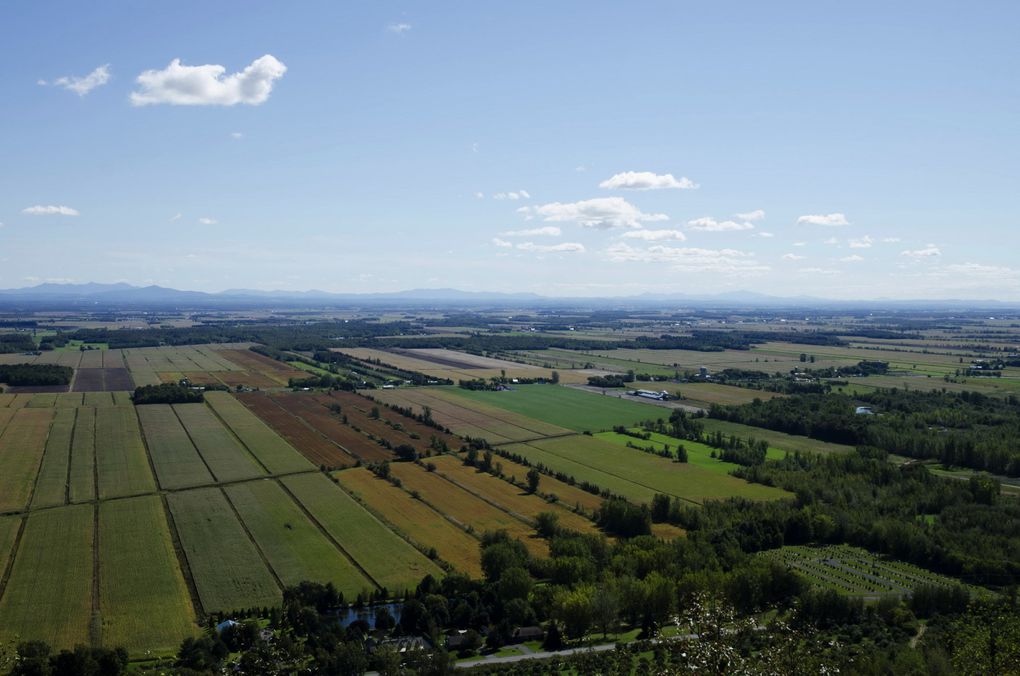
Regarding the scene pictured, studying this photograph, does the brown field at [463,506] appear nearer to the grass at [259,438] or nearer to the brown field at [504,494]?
the brown field at [504,494]

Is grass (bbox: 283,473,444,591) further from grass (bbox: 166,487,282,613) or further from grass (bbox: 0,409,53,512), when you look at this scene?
grass (bbox: 0,409,53,512)

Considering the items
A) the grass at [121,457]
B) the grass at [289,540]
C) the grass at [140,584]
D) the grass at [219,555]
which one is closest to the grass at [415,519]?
the grass at [289,540]

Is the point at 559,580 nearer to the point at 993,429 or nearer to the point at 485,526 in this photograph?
the point at 485,526

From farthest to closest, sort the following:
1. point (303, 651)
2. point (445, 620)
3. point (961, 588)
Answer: point (961, 588) < point (445, 620) < point (303, 651)

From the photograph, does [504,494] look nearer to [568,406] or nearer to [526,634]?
[526,634]

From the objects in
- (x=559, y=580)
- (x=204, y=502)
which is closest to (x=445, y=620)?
(x=559, y=580)

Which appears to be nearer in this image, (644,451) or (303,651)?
(303,651)
